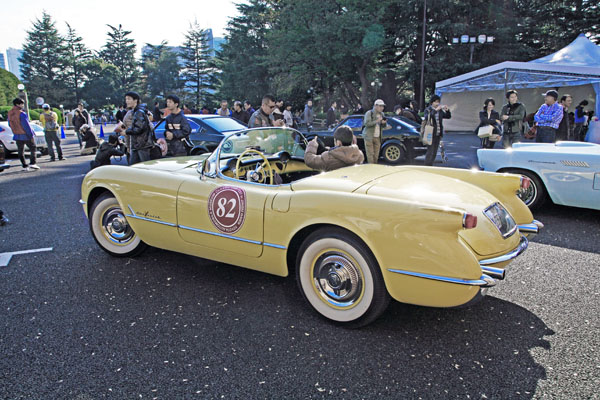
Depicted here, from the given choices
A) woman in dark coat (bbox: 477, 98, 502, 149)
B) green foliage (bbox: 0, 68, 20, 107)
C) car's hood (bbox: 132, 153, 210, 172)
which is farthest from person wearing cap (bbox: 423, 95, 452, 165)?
green foliage (bbox: 0, 68, 20, 107)

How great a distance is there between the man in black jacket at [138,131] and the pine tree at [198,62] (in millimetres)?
53337

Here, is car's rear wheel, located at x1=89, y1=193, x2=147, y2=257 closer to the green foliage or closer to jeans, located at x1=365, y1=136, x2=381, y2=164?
jeans, located at x1=365, y1=136, x2=381, y2=164

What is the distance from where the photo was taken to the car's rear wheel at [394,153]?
33.3 feet

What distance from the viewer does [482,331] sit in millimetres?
2629

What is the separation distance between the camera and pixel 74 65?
58.4 metres

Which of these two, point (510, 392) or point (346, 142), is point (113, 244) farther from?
point (510, 392)

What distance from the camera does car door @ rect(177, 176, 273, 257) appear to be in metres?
2.93

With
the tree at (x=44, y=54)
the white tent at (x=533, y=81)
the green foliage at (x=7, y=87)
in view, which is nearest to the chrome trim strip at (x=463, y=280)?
the white tent at (x=533, y=81)

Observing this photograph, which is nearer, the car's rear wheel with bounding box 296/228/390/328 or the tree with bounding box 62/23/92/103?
the car's rear wheel with bounding box 296/228/390/328

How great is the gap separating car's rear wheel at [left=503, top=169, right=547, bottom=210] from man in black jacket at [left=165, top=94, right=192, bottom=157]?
4.92 m

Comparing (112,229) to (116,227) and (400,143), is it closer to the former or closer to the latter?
(116,227)

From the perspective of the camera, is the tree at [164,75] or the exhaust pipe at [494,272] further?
the tree at [164,75]

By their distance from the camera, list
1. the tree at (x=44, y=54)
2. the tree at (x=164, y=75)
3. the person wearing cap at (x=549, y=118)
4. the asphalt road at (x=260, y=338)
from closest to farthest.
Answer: the asphalt road at (x=260, y=338) → the person wearing cap at (x=549, y=118) → the tree at (x=44, y=54) → the tree at (x=164, y=75)

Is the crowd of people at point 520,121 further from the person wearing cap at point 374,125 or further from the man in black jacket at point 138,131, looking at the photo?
the man in black jacket at point 138,131
